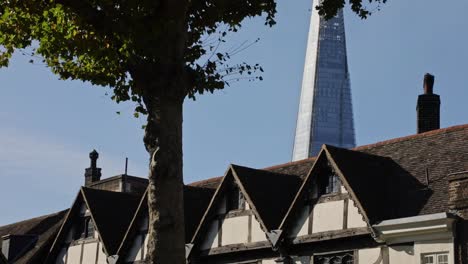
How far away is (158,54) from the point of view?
16.7m

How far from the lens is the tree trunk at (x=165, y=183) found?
15789mm

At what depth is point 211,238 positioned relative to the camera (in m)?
30.8

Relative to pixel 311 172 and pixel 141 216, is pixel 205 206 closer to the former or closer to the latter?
pixel 141 216

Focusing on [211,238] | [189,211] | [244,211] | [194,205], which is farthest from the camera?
[194,205]

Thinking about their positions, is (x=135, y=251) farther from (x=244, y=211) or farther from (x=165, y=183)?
(x=165, y=183)

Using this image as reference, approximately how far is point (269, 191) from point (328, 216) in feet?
10.9

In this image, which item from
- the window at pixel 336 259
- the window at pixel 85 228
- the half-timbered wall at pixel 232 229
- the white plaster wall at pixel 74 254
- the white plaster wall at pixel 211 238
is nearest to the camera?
the window at pixel 336 259

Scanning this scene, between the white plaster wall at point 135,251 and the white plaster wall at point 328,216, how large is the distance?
791 centimetres

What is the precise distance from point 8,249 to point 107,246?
25.6ft

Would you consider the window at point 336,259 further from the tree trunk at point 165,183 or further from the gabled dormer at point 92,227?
the tree trunk at point 165,183

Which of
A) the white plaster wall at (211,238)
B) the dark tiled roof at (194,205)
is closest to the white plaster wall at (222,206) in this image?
the white plaster wall at (211,238)

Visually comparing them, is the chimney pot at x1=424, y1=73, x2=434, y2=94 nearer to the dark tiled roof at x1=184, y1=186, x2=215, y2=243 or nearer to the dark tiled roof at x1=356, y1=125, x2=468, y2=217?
the dark tiled roof at x1=356, y1=125, x2=468, y2=217

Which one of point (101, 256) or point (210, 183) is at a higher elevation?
point (210, 183)

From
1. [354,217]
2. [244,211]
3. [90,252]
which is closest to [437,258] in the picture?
[354,217]
